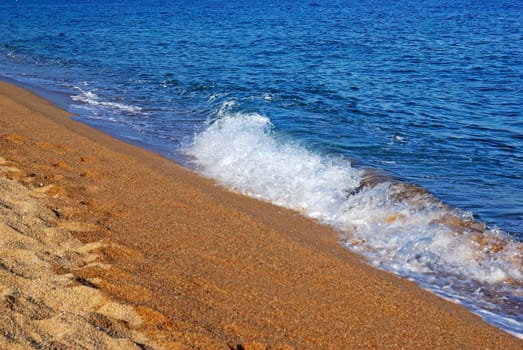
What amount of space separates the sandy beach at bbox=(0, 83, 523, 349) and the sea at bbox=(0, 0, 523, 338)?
2.18 ft

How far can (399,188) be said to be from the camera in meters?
8.14

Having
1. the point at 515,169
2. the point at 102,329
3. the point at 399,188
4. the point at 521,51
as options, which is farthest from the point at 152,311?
the point at 521,51

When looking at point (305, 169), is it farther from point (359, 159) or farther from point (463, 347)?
point (463, 347)

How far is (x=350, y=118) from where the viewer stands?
480 inches

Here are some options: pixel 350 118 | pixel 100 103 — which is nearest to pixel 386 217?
pixel 350 118

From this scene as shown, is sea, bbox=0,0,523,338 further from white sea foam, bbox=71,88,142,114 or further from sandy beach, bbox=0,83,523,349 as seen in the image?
sandy beach, bbox=0,83,523,349

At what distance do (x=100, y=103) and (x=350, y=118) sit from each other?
5.49m

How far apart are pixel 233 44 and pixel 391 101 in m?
10.6

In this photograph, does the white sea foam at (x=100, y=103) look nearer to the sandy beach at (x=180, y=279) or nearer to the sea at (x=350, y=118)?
the sea at (x=350, y=118)

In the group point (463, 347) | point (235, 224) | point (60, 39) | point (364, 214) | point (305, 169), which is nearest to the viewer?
point (463, 347)

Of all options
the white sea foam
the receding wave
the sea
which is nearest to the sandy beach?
the receding wave

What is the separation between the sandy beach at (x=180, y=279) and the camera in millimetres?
3838

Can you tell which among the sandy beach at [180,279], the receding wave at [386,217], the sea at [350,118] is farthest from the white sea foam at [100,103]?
the sandy beach at [180,279]

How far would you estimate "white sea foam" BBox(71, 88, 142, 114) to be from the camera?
41.8 feet
